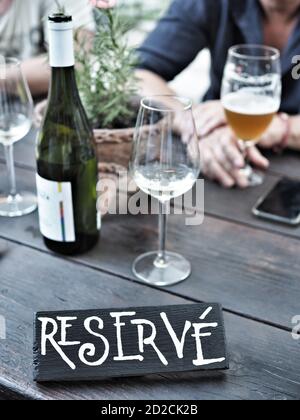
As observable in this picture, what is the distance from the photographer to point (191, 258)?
80 cm

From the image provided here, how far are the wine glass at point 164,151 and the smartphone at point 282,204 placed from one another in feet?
0.68

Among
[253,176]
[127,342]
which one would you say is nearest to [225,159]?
[253,176]

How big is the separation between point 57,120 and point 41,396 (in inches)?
14.9

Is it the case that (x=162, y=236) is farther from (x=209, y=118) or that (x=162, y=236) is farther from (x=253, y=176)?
(x=209, y=118)

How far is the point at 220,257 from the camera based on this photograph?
2.63ft

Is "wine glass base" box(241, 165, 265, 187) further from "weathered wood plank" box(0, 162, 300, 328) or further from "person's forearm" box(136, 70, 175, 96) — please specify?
"person's forearm" box(136, 70, 175, 96)

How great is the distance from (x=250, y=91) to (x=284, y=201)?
8.3 inches

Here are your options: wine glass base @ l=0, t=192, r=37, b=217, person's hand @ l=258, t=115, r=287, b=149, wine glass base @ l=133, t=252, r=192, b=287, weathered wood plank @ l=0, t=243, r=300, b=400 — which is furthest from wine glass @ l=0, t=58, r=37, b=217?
person's hand @ l=258, t=115, r=287, b=149

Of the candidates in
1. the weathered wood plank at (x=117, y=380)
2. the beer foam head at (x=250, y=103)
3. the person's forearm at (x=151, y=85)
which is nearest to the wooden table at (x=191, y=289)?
the weathered wood plank at (x=117, y=380)

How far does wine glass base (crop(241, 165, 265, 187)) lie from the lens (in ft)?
3.28

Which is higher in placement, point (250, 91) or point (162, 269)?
point (250, 91)

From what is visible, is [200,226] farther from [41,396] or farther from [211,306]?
[41,396]
